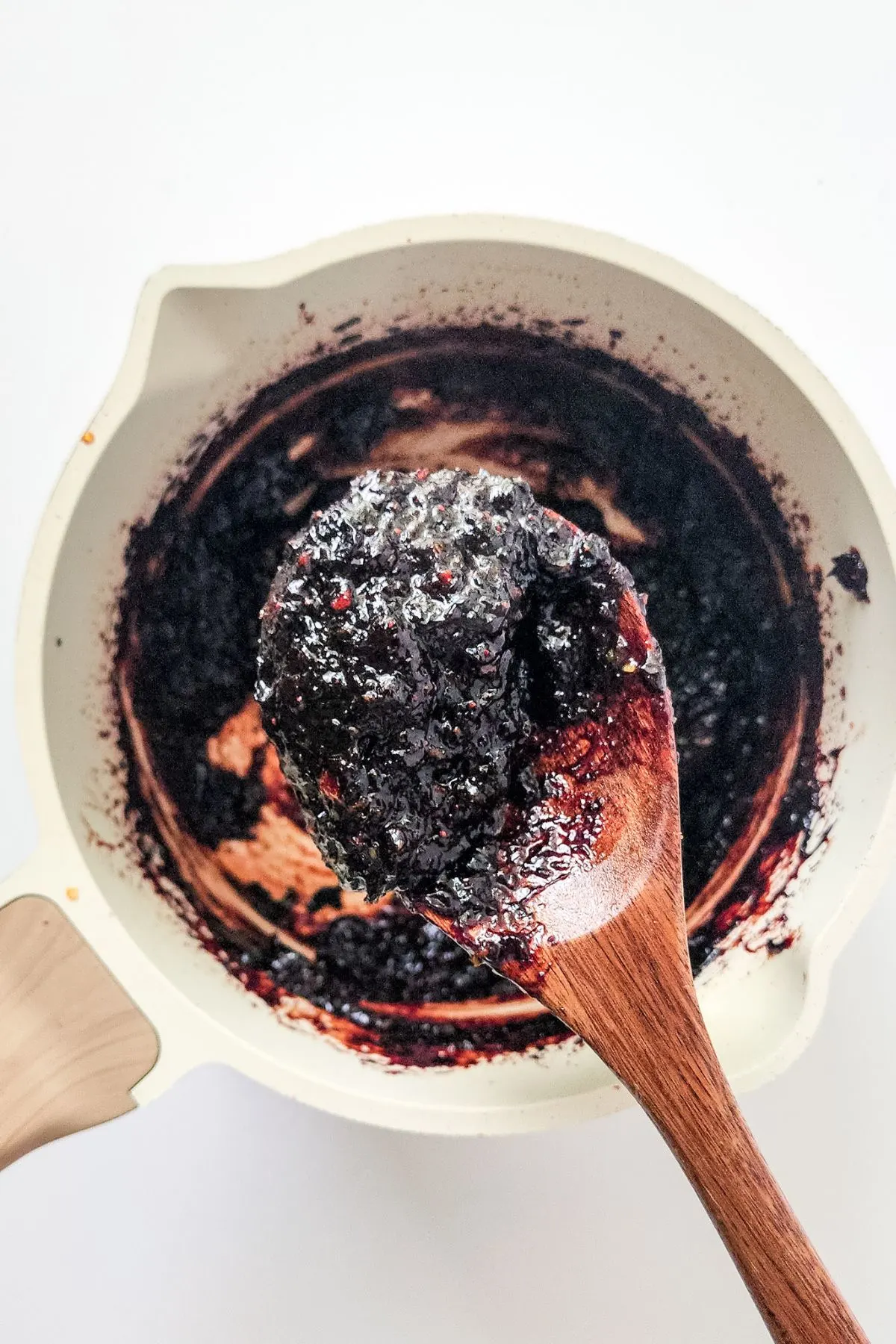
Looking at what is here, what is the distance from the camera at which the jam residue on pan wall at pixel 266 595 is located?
3.18ft

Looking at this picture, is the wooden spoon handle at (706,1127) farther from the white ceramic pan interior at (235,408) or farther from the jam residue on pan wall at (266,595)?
the jam residue on pan wall at (266,595)

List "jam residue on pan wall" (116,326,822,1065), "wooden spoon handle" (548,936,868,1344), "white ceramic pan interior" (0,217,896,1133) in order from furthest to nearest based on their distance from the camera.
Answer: "jam residue on pan wall" (116,326,822,1065) < "white ceramic pan interior" (0,217,896,1133) < "wooden spoon handle" (548,936,868,1344)

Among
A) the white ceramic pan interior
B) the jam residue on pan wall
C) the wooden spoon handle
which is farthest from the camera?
the jam residue on pan wall

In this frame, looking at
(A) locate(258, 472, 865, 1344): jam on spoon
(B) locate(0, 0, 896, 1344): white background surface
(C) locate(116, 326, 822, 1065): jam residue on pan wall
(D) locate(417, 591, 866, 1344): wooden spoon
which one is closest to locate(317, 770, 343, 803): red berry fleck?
(A) locate(258, 472, 865, 1344): jam on spoon

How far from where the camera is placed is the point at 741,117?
3.37ft

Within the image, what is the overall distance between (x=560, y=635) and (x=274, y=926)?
0.46 metres

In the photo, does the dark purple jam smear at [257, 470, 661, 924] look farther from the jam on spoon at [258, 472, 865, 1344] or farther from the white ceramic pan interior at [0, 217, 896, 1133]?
the white ceramic pan interior at [0, 217, 896, 1133]

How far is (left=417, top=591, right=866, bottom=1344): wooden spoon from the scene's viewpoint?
0.70 metres

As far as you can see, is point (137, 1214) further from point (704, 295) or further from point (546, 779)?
point (704, 295)

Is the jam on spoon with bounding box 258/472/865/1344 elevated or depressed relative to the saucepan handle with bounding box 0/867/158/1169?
elevated

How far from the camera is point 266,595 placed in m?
1.03

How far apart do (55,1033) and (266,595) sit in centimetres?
47

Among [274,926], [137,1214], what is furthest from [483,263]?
[137,1214]

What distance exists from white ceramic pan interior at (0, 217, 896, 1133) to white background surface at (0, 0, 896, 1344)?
156 millimetres
